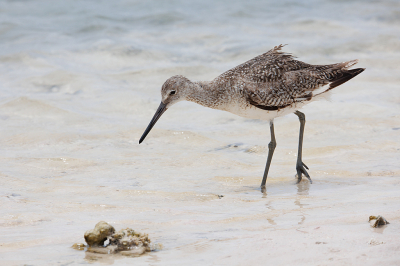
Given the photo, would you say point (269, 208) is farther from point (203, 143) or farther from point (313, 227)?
point (203, 143)

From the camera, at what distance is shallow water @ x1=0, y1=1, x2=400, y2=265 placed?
3.93 metres

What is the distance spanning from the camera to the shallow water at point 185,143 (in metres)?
3.93

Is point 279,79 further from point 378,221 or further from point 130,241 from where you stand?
point 130,241

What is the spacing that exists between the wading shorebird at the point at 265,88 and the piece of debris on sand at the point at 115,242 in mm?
2624

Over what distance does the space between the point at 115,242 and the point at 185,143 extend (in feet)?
14.5

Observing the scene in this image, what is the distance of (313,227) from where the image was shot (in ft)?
13.3

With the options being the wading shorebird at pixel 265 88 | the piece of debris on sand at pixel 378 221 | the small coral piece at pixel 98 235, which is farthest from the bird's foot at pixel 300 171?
the small coral piece at pixel 98 235

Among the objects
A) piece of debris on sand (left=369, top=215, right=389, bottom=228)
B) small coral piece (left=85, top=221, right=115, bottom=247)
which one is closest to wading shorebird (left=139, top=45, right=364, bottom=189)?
piece of debris on sand (left=369, top=215, right=389, bottom=228)

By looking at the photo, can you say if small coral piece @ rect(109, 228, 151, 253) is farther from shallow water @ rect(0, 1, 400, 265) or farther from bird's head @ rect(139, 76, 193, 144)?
bird's head @ rect(139, 76, 193, 144)

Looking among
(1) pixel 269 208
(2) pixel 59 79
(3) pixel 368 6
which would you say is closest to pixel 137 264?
(1) pixel 269 208

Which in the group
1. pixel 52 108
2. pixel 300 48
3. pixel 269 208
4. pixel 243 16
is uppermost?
pixel 243 16

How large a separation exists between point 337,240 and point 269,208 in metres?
1.37

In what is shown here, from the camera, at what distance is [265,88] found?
6.32 m

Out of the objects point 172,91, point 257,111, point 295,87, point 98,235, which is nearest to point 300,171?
point 257,111
